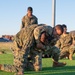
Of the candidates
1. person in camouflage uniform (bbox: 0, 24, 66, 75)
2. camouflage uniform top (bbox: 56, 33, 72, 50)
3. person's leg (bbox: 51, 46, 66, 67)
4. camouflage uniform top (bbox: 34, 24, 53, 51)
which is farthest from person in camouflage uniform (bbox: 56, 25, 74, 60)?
camouflage uniform top (bbox: 34, 24, 53, 51)

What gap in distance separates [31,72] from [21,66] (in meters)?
0.94

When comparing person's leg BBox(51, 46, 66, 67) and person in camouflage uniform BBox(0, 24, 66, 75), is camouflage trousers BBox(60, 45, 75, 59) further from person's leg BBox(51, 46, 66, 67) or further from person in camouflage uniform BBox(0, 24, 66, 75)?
person in camouflage uniform BBox(0, 24, 66, 75)

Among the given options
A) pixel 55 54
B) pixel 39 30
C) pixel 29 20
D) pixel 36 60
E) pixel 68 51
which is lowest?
pixel 36 60

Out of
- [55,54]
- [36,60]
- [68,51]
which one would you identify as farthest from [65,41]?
[36,60]

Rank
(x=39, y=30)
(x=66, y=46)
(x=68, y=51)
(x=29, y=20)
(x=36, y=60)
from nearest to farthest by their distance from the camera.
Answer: (x=39, y=30)
(x=36, y=60)
(x=29, y=20)
(x=68, y=51)
(x=66, y=46)

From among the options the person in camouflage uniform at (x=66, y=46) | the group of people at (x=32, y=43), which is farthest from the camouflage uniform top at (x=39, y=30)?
the person in camouflage uniform at (x=66, y=46)

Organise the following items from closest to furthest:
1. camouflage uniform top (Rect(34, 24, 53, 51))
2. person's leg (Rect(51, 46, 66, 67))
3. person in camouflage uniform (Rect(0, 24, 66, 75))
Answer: person in camouflage uniform (Rect(0, 24, 66, 75)), camouflage uniform top (Rect(34, 24, 53, 51)), person's leg (Rect(51, 46, 66, 67))

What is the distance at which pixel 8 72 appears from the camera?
7.69 m

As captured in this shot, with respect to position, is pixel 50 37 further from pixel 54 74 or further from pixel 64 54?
pixel 64 54

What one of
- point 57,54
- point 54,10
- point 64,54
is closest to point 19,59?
point 57,54

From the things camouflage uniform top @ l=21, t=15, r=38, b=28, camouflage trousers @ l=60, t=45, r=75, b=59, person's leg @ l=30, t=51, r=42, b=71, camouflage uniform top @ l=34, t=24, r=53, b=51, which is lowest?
person's leg @ l=30, t=51, r=42, b=71

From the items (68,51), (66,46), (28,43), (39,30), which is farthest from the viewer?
(66,46)

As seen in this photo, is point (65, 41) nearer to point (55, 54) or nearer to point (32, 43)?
point (55, 54)

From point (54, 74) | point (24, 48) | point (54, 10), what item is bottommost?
point (54, 74)
